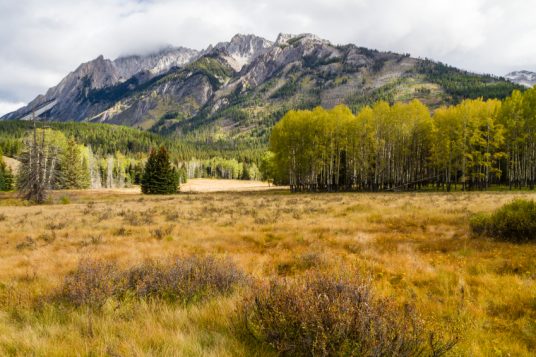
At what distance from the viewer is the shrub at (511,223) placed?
1015 cm

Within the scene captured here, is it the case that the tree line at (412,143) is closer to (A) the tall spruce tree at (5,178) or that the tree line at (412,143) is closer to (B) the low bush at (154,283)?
(B) the low bush at (154,283)

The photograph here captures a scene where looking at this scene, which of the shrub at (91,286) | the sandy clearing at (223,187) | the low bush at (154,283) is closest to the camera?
the shrub at (91,286)

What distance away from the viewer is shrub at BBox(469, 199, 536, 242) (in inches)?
400

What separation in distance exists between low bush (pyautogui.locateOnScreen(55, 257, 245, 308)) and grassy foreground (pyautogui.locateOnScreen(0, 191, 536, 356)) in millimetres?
A: 271

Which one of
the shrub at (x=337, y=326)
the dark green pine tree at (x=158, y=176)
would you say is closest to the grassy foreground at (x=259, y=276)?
the shrub at (x=337, y=326)

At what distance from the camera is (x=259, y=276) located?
7117 millimetres

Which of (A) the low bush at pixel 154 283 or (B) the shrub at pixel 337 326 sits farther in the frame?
(A) the low bush at pixel 154 283

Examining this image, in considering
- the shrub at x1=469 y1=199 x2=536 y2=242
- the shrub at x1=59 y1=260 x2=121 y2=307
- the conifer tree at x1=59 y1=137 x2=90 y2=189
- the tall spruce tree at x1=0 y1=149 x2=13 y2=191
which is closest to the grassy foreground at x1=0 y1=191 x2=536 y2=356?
the shrub at x1=59 y1=260 x2=121 y2=307

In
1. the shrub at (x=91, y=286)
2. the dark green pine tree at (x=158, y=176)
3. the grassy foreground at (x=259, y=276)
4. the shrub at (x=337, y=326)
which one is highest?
the dark green pine tree at (x=158, y=176)

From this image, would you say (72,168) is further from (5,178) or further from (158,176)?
(158,176)

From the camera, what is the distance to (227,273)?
6.21 meters

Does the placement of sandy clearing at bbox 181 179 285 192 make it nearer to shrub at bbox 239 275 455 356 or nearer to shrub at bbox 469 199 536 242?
shrub at bbox 469 199 536 242

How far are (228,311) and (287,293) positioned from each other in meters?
1.27

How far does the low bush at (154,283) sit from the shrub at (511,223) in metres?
9.75
